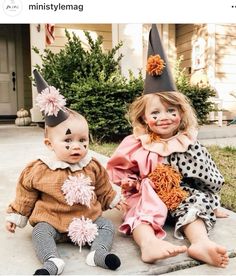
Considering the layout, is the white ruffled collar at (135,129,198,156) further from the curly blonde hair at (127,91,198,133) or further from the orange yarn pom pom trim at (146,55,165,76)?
the orange yarn pom pom trim at (146,55,165,76)

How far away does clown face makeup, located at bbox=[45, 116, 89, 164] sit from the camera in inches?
67.2

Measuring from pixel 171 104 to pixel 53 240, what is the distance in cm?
89

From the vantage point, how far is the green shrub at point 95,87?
4668 millimetres

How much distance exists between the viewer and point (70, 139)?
1720 mm

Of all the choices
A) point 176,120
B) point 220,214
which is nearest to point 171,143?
point 176,120

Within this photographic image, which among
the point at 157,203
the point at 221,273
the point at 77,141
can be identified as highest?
the point at 77,141

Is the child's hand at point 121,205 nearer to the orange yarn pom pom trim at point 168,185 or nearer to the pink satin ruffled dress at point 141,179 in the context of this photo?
the pink satin ruffled dress at point 141,179

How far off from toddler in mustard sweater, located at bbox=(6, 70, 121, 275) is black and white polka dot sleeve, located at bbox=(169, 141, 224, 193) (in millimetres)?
488

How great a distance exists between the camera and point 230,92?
744 centimetres

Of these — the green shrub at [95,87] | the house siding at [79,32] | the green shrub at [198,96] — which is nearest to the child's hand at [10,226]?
the green shrub at [95,87]
